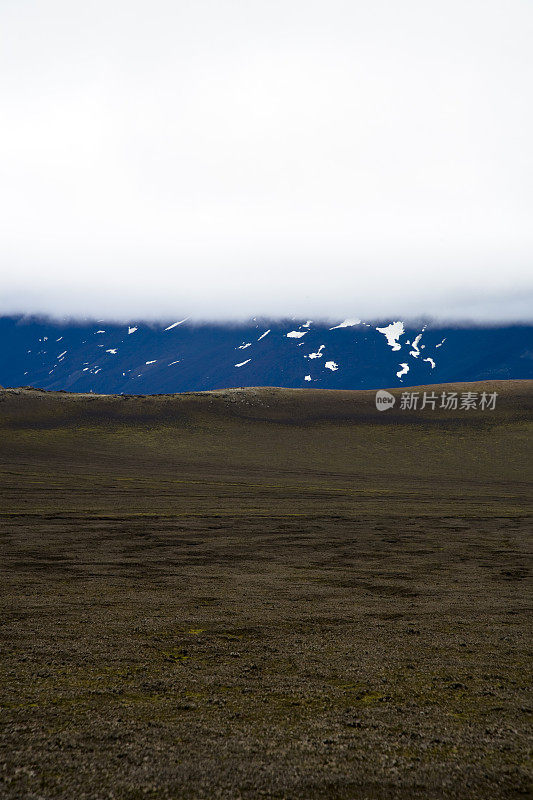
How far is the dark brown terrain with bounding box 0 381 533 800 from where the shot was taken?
4996 millimetres

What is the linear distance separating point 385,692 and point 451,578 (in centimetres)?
774

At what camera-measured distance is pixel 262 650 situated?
812cm

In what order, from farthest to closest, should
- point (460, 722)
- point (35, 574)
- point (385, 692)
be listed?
point (35, 574) → point (385, 692) → point (460, 722)

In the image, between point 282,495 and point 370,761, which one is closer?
point 370,761

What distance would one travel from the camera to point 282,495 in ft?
104

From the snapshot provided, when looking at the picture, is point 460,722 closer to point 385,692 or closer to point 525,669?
point 385,692

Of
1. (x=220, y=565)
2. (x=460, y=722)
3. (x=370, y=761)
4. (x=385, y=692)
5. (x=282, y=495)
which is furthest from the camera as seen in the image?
(x=282, y=495)

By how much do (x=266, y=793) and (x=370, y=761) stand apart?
1.12m

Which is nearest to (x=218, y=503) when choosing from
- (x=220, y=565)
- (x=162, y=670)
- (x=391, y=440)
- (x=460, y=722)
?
(x=220, y=565)

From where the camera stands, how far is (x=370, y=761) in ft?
16.9

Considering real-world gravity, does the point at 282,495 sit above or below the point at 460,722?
below

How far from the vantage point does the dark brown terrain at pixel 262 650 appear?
500 centimetres

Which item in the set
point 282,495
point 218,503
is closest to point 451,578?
point 218,503

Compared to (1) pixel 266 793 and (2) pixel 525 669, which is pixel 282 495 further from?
(1) pixel 266 793
